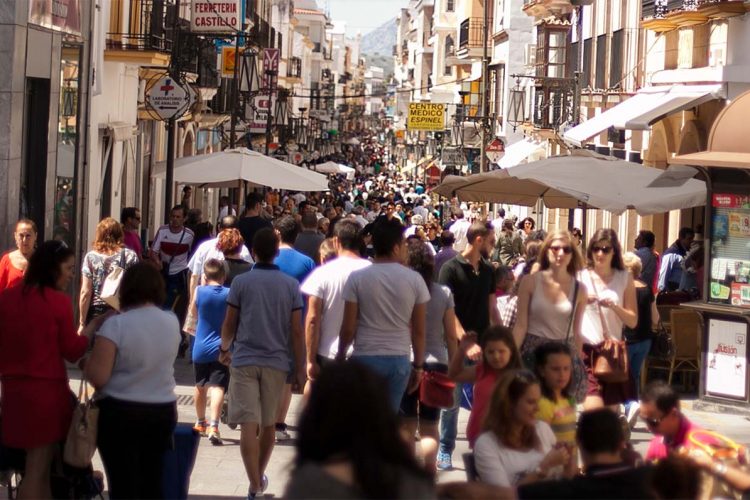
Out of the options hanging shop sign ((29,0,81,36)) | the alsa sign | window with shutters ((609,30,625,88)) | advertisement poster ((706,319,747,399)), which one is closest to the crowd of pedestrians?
advertisement poster ((706,319,747,399))

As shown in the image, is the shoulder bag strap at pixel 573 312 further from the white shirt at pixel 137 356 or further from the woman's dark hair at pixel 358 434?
the woman's dark hair at pixel 358 434

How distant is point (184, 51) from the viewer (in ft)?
92.3

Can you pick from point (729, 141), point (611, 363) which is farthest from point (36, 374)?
point (729, 141)

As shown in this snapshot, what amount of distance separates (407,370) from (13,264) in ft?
11.0

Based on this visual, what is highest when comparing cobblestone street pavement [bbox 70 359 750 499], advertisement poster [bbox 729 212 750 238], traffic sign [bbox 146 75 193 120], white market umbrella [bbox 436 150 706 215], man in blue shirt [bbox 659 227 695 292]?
traffic sign [bbox 146 75 193 120]

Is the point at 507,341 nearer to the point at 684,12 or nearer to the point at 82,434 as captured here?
the point at 82,434

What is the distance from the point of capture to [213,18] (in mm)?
28359

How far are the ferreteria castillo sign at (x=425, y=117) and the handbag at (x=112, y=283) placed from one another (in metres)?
39.3

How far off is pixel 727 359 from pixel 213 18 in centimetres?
1781

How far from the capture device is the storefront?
12734mm

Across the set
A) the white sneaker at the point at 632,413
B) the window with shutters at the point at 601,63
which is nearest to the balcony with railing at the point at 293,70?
the window with shutters at the point at 601,63

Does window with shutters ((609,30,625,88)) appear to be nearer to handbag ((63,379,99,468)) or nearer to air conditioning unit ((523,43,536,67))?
air conditioning unit ((523,43,536,67))

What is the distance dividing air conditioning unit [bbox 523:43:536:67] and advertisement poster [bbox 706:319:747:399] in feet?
101

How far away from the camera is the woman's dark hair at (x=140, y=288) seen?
7.08 m
